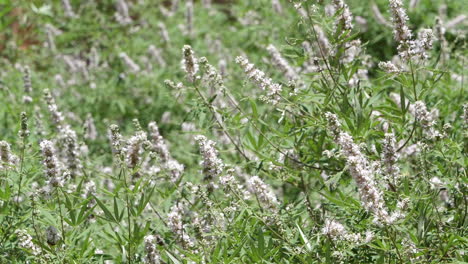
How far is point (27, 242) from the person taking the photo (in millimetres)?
2906

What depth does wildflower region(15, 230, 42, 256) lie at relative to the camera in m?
2.89

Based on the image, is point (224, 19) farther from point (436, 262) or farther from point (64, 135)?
point (436, 262)

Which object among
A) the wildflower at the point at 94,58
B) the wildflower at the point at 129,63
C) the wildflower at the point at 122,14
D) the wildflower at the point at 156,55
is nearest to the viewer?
the wildflower at the point at 129,63

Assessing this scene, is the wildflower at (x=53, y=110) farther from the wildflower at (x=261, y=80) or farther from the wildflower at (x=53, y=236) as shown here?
the wildflower at (x=261, y=80)

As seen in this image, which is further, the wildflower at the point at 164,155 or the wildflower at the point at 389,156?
the wildflower at the point at 164,155

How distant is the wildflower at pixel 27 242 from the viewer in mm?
2889

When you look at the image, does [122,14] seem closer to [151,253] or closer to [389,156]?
[151,253]

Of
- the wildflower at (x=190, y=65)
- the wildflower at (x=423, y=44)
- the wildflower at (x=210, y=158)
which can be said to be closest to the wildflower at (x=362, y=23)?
the wildflower at (x=423, y=44)

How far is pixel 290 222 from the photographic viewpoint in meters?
3.09

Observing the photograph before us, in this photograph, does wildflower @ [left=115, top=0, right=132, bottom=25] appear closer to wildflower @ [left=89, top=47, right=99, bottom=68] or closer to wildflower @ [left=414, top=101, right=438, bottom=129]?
wildflower @ [left=89, top=47, right=99, bottom=68]

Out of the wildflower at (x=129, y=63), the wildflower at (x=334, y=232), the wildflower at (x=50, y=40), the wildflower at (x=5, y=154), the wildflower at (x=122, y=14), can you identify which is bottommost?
the wildflower at (x=334, y=232)

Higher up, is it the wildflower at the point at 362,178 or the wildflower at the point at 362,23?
the wildflower at the point at 362,23

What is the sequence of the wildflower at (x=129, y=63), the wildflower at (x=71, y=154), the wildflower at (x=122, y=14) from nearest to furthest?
the wildflower at (x=71, y=154) < the wildflower at (x=129, y=63) < the wildflower at (x=122, y=14)

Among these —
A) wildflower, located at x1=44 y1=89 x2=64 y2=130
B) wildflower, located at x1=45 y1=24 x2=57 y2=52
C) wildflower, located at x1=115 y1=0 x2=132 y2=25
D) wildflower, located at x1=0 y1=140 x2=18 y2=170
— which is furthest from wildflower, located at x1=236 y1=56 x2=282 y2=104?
wildflower, located at x1=115 y1=0 x2=132 y2=25
